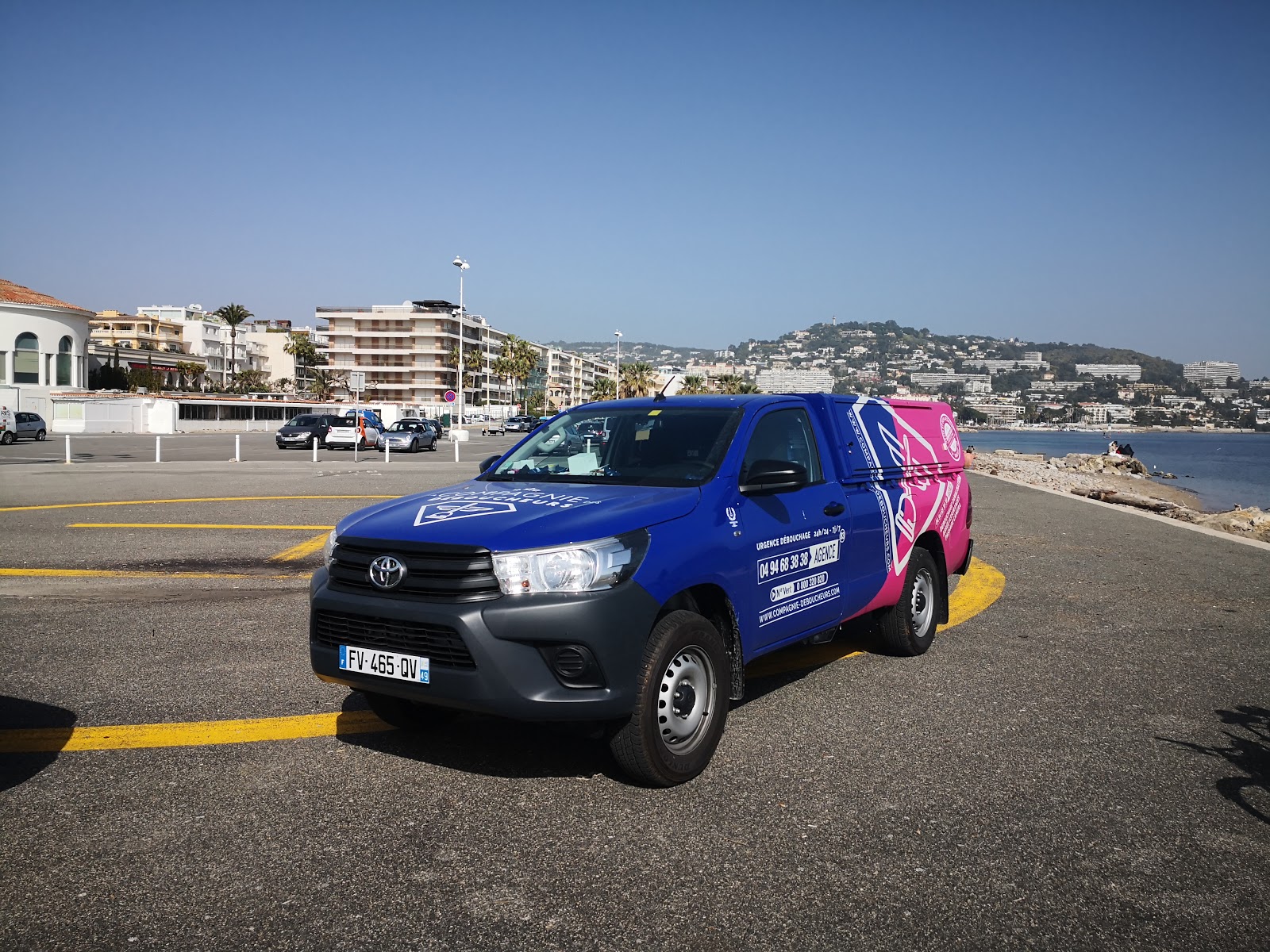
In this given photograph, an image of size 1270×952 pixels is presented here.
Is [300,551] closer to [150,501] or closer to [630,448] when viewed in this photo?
[150,501]

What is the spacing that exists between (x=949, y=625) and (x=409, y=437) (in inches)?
1524

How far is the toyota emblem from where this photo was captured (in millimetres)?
4055

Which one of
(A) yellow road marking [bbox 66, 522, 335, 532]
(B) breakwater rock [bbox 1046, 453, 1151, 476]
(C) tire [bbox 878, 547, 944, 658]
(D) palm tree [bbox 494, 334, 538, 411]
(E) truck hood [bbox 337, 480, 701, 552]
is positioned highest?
(D) palm tree [bbox 494, 334, 538, 411]

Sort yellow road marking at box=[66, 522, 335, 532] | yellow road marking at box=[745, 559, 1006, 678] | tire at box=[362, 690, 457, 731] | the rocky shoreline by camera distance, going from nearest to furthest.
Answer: tire at box=[362, 690, 457, 731], yellow road marking at box=[745, 559, 1006, 678], yellow road marking at box=[66, 522, 335, 532], the rocky shoreline

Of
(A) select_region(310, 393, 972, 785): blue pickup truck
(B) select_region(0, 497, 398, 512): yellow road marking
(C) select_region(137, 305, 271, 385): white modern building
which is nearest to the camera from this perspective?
(A) select_region(310, 393, 972, 785): blue pickup truck

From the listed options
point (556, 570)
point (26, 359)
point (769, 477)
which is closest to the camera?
point (556, 570)

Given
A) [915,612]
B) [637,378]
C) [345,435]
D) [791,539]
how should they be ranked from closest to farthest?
[791,539] < [915,612] < [345,435] < [637,378]

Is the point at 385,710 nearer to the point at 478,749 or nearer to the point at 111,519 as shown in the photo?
the point at 478,749

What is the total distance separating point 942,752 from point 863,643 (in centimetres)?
236

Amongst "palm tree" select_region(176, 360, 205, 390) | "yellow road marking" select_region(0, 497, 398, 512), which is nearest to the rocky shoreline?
"yellow road marking" select_region(0, 497, 398, 512)

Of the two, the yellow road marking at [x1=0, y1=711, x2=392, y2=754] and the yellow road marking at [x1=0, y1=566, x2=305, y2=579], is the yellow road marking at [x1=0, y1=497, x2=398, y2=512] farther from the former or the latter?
the yellow road marking at [x1=0, y1=711, x2=392, y2=754]

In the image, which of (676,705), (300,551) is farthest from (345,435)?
(676,705)

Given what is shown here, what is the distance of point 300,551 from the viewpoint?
36.6ft

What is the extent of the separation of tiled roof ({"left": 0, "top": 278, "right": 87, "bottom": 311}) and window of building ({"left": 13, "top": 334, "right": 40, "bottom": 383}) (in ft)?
8.93
